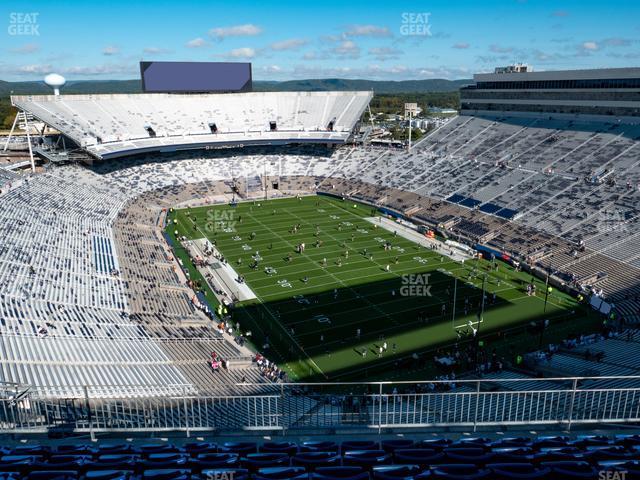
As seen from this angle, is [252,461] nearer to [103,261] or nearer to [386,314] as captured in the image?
[386,314]

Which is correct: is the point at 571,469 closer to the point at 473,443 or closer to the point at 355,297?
the point at 473,443

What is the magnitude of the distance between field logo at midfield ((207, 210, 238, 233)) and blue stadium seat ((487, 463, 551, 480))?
34.9 m

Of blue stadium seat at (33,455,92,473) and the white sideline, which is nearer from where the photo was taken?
blue stadium seat at (33,455,92,473)

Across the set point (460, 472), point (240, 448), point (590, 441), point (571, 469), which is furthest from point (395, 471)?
point (590, 441)

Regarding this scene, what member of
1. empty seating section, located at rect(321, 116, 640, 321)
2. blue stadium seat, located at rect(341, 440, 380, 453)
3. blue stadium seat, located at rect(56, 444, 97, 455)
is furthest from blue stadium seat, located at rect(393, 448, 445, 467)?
empty seating section, located at rect(321, 116, 640, 321)

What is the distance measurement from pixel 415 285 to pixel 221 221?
20.2 m

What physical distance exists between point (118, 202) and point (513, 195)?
3370 centimetres

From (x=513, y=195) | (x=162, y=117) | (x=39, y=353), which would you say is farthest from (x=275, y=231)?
(x=162, y=117)

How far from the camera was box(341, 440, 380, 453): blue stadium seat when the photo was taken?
24.7ft

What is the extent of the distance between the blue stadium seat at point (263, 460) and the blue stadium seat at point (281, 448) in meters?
0.30

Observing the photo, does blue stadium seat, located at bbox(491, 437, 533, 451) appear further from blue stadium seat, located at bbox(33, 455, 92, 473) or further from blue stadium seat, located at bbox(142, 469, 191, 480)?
blue stadium seat, located at bbox(33, 455, 92, 473)

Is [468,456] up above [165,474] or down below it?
below

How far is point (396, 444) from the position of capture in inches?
306

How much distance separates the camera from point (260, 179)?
55.3m
